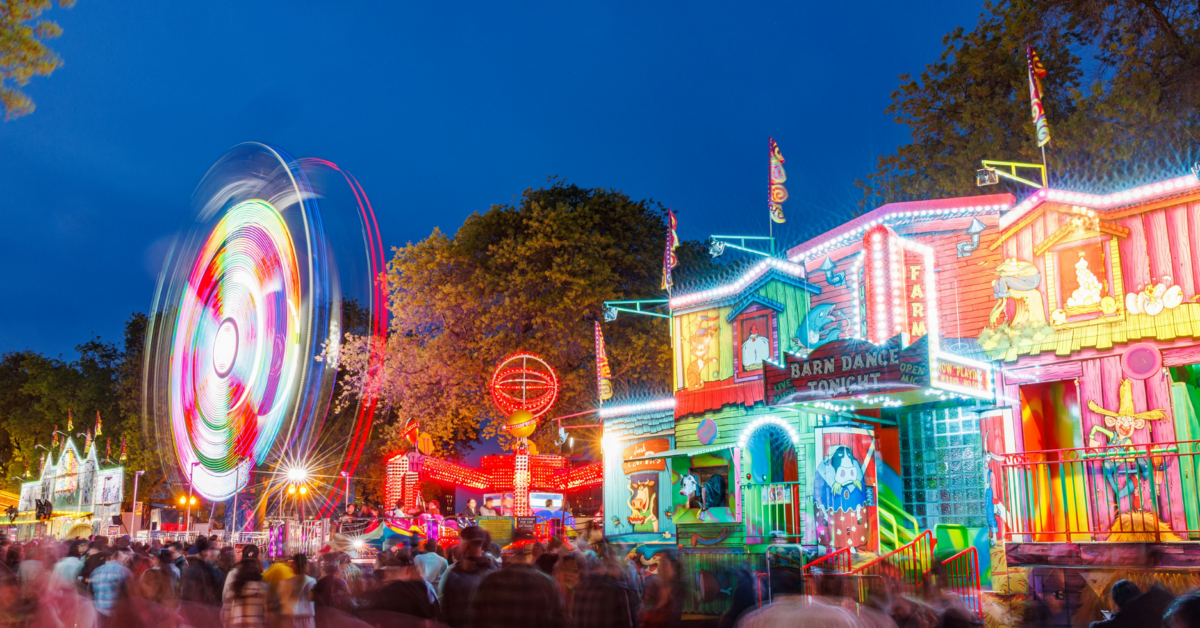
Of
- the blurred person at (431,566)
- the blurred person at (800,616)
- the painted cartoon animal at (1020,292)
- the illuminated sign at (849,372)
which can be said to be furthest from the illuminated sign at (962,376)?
the blurred person at (800,616)

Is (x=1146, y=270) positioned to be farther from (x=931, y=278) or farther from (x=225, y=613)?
(x=225, y=613)

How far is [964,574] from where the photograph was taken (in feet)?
55.1

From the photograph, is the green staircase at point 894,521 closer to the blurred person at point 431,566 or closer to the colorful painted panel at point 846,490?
the colorful painted panel at point 846,490

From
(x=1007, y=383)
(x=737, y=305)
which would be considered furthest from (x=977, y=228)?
(x=737, y=305)

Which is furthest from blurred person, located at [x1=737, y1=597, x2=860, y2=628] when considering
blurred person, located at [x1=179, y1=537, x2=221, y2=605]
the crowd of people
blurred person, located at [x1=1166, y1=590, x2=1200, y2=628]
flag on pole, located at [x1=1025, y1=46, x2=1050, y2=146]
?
flag on pole, located at [x1=1025, y1=46, x2=1050, y2=146]

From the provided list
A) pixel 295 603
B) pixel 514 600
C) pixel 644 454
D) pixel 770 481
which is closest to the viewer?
pixel 514 600

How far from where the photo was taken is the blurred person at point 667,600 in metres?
7.80

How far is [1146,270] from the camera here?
16109mm

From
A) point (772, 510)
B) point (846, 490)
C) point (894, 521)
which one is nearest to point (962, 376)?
point (846, 490)

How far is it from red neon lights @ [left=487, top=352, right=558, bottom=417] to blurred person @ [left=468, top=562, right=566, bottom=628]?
676 inches

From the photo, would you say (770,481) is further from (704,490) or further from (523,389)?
(523,389)

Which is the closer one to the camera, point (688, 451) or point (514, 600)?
point (514, 600)

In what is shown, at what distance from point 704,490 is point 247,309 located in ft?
49.9

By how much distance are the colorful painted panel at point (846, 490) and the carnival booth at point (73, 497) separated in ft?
102
